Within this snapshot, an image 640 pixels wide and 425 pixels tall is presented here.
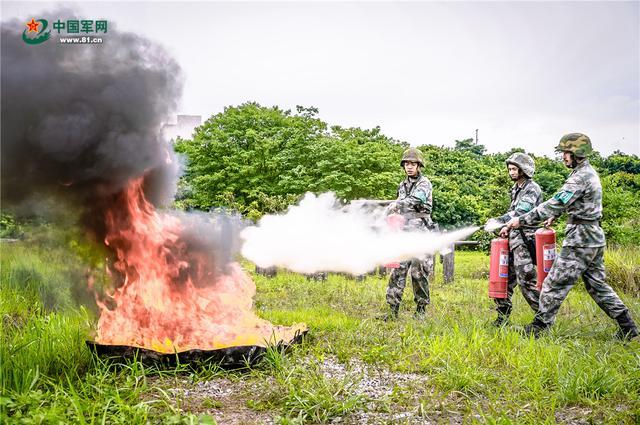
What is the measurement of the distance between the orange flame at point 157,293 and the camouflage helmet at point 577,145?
156 inches

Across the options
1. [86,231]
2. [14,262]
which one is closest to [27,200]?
[86,231]

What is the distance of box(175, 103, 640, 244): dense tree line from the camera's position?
798 inches

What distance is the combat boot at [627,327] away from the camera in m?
5.44

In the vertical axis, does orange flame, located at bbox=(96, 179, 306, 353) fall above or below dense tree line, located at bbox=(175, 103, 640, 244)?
below

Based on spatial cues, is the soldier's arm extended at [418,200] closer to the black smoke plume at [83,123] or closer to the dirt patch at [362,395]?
the dirt patch at [362,395]

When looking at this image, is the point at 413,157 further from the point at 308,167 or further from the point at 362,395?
the point at 308,167

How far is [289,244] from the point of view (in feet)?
21.5

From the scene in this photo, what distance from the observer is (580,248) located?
18.0ft

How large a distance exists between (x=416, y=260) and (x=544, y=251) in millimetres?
1753

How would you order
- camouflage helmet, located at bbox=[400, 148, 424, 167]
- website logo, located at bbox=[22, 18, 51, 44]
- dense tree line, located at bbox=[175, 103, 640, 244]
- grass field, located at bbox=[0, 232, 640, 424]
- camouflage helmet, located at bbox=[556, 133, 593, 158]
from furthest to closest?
dense tree line, located at bbox=[175, 103, 640, 244] < camouflage helmet, located at bbox=[400, 148, 424, 167] < camouflage helmet, located at bbox=[556, 133, 593, 158] < website logo, located at bbox=[22, 18, 51, 44] < grass field, located at bbox=[0, 232, 640, 424]

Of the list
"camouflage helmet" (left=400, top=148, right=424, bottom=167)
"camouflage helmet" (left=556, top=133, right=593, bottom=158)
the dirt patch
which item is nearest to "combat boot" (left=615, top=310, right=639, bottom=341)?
"camouflage helmet" (left=556, top=133, right=593, bottom=158)

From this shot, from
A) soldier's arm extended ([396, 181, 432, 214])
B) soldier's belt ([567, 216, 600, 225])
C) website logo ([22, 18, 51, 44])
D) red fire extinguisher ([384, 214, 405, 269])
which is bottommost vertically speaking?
red fire extinguisher ([384, 214, 405, 269])

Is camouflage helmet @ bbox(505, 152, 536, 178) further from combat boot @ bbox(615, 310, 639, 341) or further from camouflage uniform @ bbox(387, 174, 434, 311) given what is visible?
combat boot @ bbox(615, 310, 639, 341)

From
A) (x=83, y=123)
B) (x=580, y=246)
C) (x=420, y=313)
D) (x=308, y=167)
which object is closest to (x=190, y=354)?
(x=83, y=123)
